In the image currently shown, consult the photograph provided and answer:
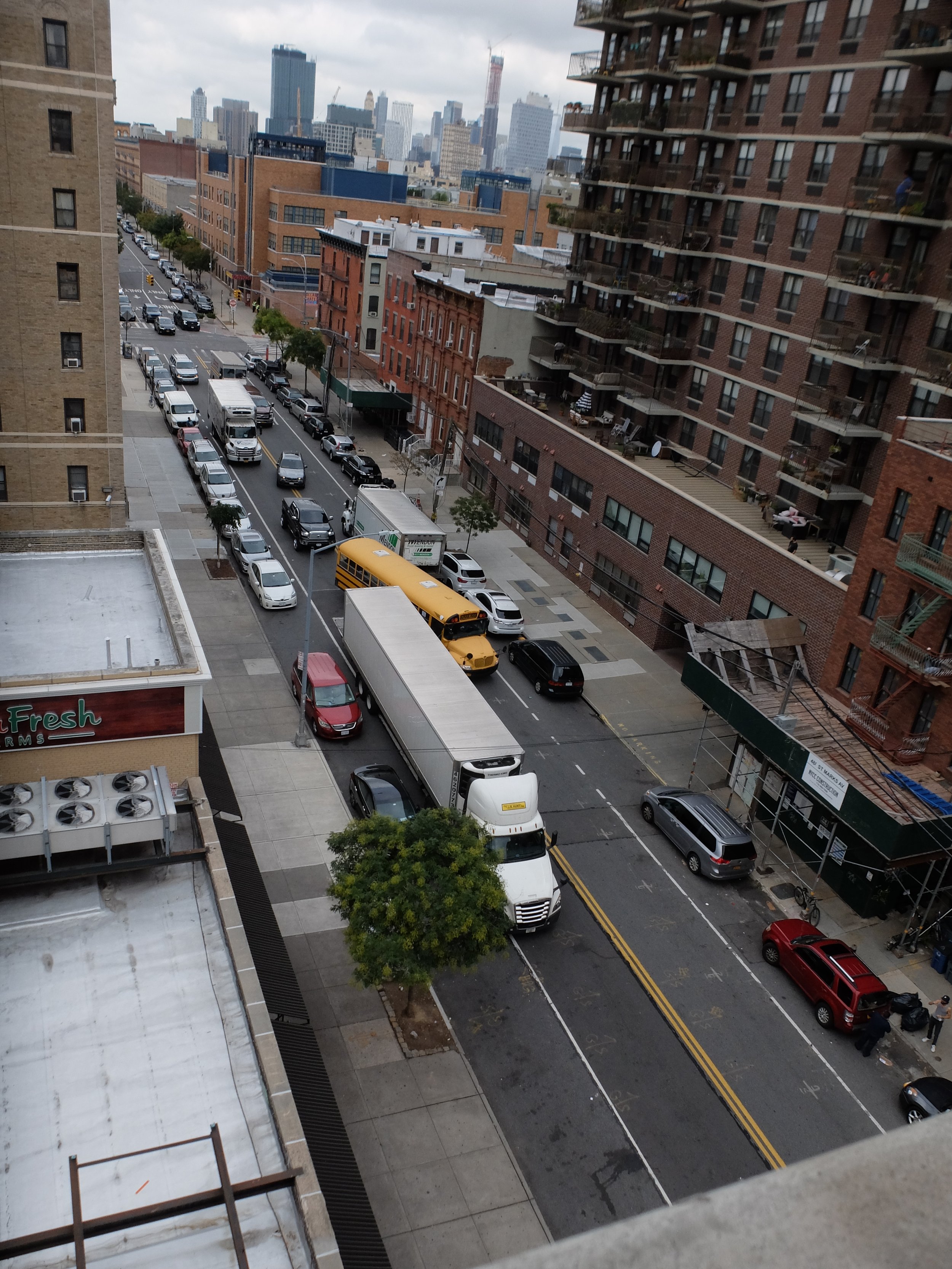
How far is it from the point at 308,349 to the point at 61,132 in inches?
1796

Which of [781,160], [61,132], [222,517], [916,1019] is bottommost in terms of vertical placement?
[916,1019]

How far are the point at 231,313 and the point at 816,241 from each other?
90707mm

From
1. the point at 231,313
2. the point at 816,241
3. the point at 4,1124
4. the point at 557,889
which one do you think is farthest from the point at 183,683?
the point at 231,313

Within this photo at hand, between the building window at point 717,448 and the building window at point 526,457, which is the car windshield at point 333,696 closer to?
the building window at point 717,448

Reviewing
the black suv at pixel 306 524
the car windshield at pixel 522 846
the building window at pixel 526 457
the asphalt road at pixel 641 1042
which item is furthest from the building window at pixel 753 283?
the car windshield at pixel 522 846

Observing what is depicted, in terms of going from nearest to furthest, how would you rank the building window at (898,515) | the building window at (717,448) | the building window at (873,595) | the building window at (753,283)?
the building window at (898,515) → the building window at (873,595) → the building window at (753,283) → the building window at (717,448)

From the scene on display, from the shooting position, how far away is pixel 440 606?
118 ft

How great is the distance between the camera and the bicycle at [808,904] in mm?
26312

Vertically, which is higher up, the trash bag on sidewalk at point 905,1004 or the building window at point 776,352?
the building window at point 776,352

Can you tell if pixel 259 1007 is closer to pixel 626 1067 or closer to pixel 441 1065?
pixel 441 1065

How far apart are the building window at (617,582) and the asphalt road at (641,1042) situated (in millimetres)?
14217

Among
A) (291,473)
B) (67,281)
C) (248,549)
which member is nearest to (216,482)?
(291,473)

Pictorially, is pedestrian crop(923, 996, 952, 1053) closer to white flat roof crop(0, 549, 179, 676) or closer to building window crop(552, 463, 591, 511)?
white flat roof crop(0, 549, 179, 676)

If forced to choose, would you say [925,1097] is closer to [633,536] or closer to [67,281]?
[633,536]
